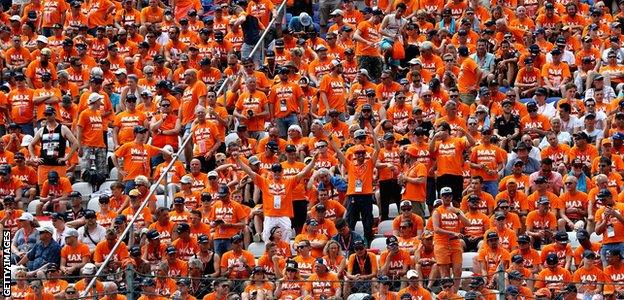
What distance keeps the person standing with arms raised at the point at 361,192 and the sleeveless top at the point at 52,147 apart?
471cm

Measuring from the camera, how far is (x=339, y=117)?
29422mm

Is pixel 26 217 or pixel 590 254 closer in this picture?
pixel 590 254

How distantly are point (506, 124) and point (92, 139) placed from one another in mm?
6182

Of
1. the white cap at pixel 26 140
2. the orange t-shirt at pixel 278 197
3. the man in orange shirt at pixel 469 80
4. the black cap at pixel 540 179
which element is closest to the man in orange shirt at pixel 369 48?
the man in orange shirt at pixel 469 80

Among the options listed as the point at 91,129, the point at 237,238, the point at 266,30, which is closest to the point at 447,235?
the point at 237,238

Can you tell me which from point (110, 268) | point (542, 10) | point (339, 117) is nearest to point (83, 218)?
point (110, 268)

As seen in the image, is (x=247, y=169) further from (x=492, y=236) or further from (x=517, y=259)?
(x=517, y=259)

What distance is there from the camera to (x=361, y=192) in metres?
26.3

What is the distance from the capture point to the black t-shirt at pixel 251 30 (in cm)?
3189

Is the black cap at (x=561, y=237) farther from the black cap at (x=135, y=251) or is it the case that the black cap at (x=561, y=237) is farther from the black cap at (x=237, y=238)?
the black cap at (x=135, y=251)

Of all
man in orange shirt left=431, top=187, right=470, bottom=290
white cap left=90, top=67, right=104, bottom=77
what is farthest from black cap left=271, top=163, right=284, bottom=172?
white cap left=90, top=67, right=104, bottom=77

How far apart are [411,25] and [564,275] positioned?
327 inches

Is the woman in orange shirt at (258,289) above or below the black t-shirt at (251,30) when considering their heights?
below

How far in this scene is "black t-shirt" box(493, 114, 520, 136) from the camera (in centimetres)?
2817
